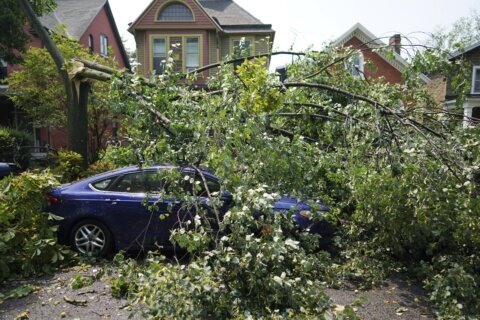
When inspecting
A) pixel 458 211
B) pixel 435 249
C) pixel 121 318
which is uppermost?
pixel 458 211

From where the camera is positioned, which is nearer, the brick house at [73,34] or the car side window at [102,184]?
the car side window at [102,184]

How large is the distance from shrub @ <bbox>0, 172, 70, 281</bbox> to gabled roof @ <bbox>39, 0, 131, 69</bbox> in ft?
58.7

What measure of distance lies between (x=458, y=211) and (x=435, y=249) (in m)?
1.03

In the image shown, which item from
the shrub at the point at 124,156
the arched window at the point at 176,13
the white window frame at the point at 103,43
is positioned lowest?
the shrub at the point at 124,156

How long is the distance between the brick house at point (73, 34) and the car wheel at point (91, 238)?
13728 millimetres

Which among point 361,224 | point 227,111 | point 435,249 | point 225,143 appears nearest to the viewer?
point 225,143

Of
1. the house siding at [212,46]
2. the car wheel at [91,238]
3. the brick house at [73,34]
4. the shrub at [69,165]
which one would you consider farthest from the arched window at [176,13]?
the car wheel at [91,238]

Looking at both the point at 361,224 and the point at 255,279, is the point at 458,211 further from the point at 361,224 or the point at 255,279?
the point at 255,279

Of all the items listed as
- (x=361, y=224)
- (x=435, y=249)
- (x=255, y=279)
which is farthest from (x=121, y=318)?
(x=435, y=249)

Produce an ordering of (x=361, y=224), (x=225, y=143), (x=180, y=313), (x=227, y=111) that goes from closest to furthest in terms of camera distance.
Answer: (x=180, y=313) < (x=225, y=143) < (x=227, y=111) < (x=361, y=224)

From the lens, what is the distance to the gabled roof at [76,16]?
71.1 ft

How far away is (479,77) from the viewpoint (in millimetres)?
21406

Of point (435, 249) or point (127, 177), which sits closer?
point (435, 249)

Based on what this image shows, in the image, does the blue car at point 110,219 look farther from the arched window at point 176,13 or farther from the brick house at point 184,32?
the arched window at point 176,13
